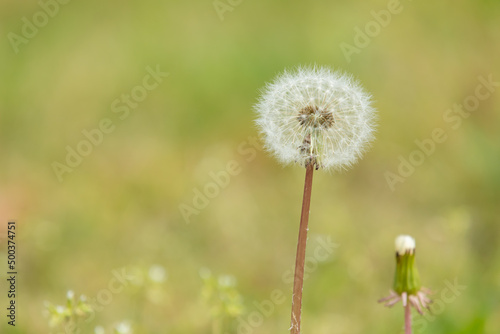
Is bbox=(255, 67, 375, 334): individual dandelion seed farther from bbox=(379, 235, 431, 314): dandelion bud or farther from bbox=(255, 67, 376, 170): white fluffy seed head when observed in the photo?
bbox=(379, 235, 431, 314): dandelion bud

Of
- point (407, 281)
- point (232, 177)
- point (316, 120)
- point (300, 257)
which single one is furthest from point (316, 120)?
point (232, 177)

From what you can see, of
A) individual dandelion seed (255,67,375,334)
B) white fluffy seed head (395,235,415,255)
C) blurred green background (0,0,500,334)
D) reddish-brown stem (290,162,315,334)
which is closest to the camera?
reddish-brown stem (290,162,315,334)

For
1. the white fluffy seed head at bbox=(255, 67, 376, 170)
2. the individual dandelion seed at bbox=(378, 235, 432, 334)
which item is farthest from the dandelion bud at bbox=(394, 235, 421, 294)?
the white fluffy seed head at bbox=(255, 67, 376, 170)

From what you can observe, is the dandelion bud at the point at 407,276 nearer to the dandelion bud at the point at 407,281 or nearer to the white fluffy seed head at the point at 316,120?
the dandelion bud at the point at 407,281

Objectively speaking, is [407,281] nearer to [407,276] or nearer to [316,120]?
[407,276]

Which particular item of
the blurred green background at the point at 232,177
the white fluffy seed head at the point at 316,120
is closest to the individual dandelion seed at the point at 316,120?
the white fluffy seed head at the point at 316,120

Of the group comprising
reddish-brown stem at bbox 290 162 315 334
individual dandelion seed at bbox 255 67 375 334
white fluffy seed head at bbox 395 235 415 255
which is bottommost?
reddish-brown stem at bbox 290 162 315 334

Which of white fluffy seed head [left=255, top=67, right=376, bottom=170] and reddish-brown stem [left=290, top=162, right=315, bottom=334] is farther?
white fluffy seed head [left=255, top=67, right=376, bottom=170]
